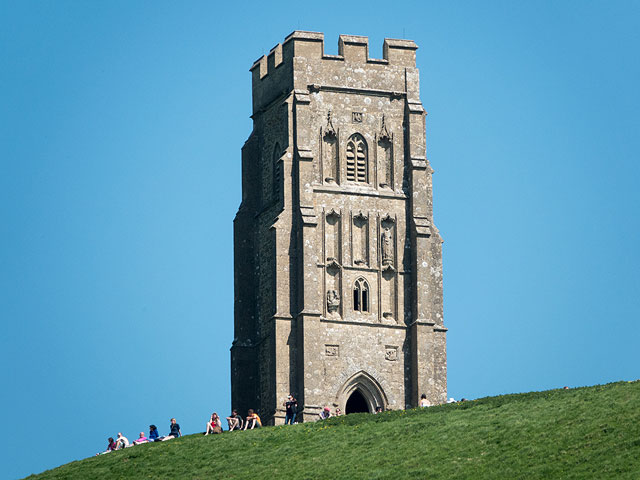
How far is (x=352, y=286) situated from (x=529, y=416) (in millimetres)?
21528

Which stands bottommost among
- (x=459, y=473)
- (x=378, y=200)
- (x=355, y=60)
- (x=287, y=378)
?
(x=459, y=473)

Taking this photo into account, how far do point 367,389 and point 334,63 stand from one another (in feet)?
48.8

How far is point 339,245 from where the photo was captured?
10194cm

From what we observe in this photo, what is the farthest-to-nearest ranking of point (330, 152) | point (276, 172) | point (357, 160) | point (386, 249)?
point (276, 172)
point (357, 160)
point (330, 152)
point (386, 249)

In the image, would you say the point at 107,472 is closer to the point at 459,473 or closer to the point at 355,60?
the point at 459,473

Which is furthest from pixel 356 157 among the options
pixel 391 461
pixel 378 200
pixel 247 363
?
pixel 391 461

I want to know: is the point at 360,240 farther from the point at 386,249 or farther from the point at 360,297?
the point at 360,297

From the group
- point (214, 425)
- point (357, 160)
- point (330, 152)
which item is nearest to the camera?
point (214, 425)

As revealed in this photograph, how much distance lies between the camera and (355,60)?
104 m

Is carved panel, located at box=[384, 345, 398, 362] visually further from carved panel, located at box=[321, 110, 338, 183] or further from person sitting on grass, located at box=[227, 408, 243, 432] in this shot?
person sitting on grass, located at box=[227, 408, 243, 432]

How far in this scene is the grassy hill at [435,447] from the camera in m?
74.5

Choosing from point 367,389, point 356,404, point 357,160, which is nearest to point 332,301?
point 367,389

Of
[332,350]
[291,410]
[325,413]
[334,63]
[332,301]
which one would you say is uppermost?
[334,63]

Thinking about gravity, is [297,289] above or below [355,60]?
below
